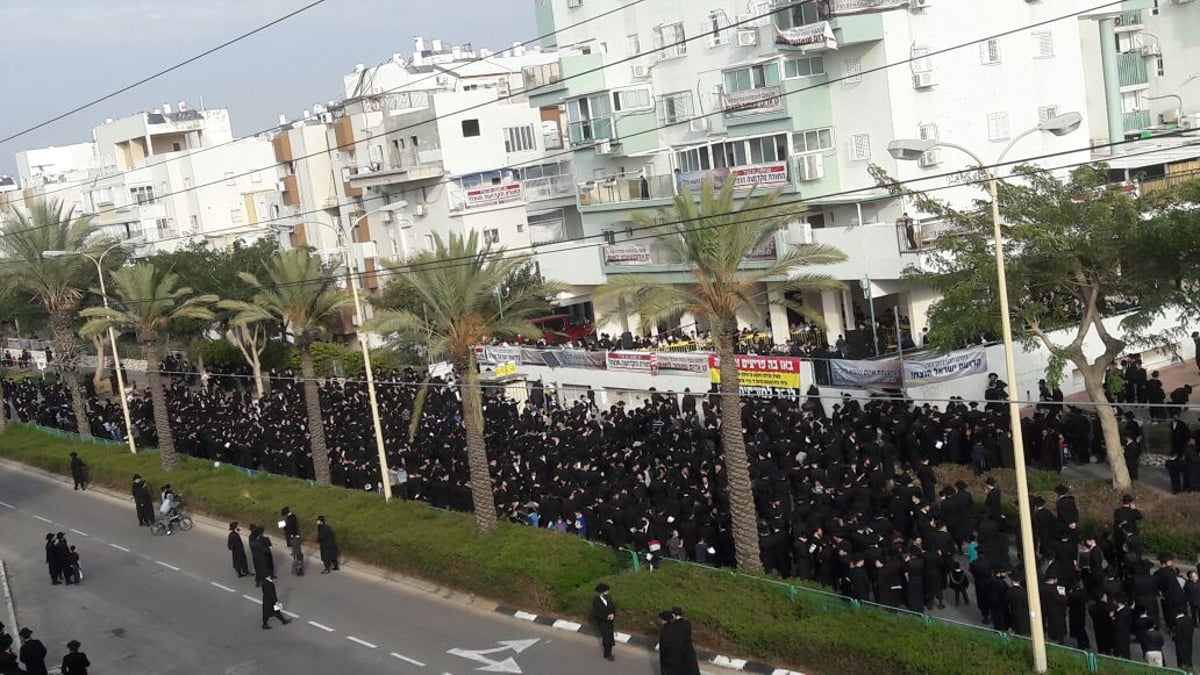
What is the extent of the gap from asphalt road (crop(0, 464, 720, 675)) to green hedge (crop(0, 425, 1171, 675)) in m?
0.48

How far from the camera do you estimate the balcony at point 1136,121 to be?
4488 cm

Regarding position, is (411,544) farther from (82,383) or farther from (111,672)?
(82,383)

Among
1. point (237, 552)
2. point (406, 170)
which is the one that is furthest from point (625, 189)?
point (237, 552)

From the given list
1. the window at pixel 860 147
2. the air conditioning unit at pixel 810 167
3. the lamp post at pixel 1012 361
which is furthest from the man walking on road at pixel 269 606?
the window at pixel 860 147

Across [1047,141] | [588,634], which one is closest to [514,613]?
[588,634]

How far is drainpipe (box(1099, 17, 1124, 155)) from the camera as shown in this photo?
43781mm

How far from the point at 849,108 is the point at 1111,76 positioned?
13709 millimetres

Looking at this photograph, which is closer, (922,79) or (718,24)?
(922,79)

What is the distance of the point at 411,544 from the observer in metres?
22.3

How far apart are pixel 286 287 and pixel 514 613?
36.3 feet

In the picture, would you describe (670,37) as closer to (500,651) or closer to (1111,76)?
(1111,76)

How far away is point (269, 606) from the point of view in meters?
20.5

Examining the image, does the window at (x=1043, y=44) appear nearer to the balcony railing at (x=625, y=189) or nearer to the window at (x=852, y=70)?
the window at (x=852, y=70)

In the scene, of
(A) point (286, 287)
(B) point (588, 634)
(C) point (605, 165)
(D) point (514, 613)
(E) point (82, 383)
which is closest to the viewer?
(B) point (588, 634)
